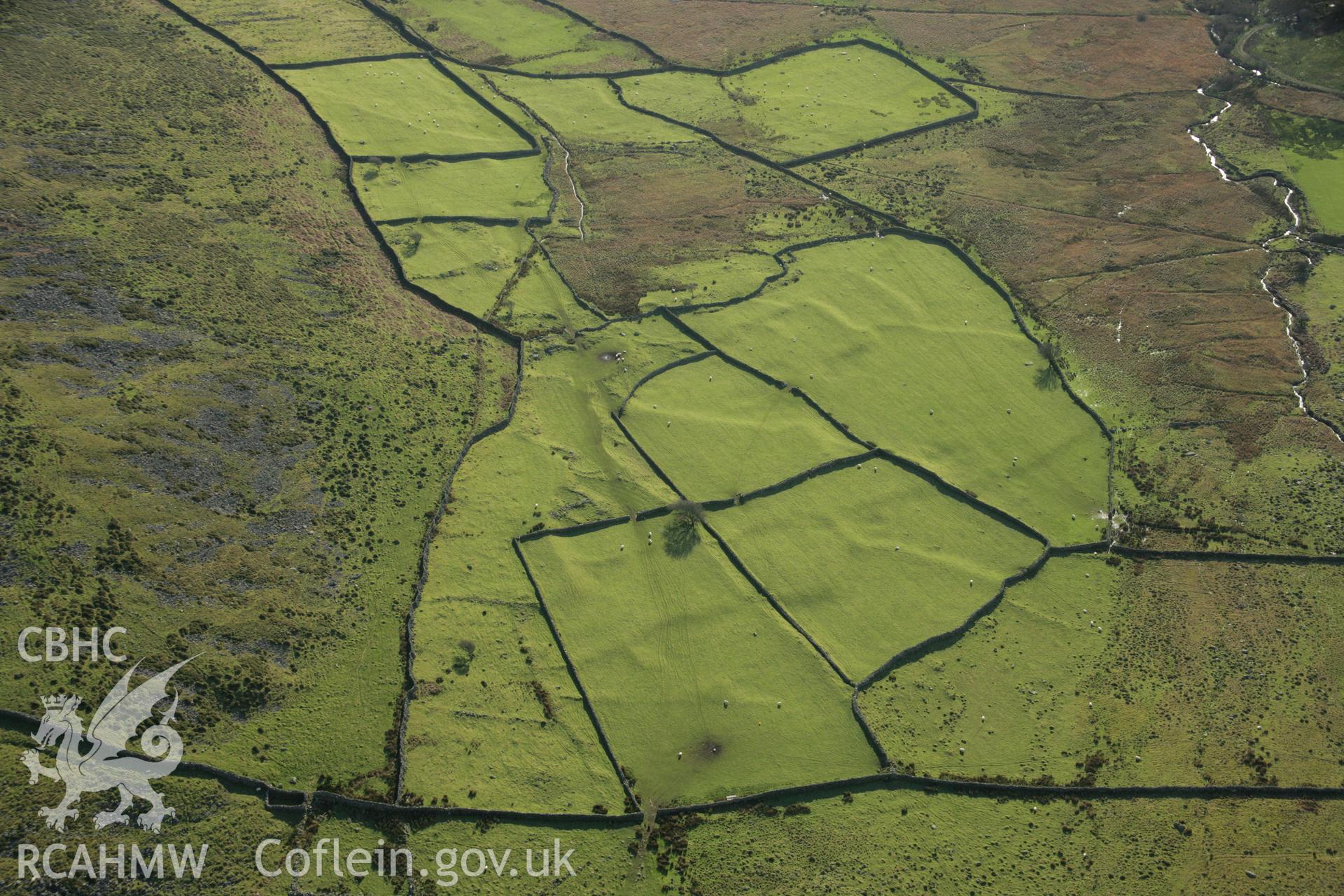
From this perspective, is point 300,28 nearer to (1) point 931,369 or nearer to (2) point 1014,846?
(1) point 931,369

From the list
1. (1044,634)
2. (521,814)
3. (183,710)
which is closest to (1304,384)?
(1044,634)

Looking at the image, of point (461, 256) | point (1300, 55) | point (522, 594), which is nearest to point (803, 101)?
point (461, 256)

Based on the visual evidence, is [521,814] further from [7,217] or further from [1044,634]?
[7,217]

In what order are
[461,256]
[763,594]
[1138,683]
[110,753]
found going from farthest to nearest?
[461,256], [763,594], [1138,683], [110,753]

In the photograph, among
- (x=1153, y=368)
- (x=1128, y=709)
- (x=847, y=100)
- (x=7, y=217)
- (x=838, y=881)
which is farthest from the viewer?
(x=847, y=100)

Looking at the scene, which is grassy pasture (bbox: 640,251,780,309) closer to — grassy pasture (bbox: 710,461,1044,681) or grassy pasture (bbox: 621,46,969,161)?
grassy pasture (bbox: 621,46,969,161)
